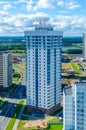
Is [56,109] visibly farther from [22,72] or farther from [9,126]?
[22,72]

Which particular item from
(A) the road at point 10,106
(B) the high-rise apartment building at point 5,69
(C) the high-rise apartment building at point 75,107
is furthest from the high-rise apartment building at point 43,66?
(B) the high-rise apartment building at point 5,69

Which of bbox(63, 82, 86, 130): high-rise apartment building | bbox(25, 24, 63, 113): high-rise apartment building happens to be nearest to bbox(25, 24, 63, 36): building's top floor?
bbox(25, 24, 63, 113): high-rise apartment building

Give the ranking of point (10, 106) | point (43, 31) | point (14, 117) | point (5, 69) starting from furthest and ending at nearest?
point (5, 69) < point (10, 106) < point (43, 31) < point (14, 117)

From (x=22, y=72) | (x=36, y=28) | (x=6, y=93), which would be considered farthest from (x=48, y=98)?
(x=22, y=72)

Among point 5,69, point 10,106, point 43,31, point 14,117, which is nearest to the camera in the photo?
point 14,117

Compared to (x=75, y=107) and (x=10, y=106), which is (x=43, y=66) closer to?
(x=10, y=106)

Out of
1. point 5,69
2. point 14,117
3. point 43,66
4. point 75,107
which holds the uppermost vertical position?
point 43,66

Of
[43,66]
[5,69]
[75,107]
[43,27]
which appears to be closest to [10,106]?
[43,66]
